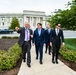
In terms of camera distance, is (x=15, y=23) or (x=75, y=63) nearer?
(x=75, y=63)

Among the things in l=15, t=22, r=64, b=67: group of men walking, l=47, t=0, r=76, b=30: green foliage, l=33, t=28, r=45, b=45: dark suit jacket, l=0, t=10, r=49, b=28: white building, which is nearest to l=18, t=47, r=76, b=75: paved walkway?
l=15, t=22, r=64, b=67: group of men walking

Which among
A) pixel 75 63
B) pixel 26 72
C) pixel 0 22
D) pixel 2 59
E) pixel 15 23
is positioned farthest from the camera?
pixel 0 22

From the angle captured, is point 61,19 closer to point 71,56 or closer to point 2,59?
point 71,56

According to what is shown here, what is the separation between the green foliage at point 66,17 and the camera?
66.7 feet

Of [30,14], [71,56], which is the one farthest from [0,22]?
[71,56]

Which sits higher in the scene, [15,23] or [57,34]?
[57,34]

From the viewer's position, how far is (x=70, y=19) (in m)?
20.2

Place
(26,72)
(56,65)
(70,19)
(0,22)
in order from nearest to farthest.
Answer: (26,72)
(56,65)
(70,19)
(0,22)

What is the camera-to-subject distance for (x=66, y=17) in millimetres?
20734

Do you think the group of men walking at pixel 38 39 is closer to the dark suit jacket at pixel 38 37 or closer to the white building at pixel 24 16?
the dark suit jacket at pixel 38 37

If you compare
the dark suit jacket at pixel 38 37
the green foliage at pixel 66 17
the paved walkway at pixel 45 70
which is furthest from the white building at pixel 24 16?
the paved walkway at pixel 45 70

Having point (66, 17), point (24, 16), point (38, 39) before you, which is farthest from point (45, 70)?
point (24, 16)

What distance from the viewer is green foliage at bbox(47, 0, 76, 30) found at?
20.3 metres

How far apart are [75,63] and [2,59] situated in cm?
350
